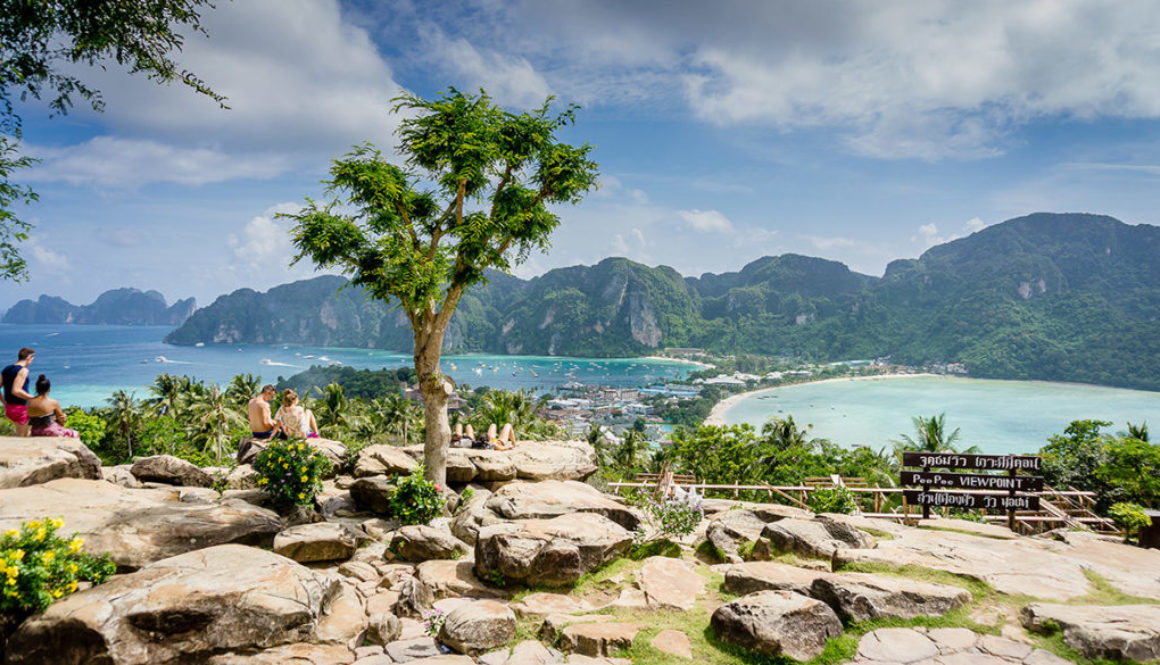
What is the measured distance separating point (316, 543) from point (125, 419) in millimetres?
42697

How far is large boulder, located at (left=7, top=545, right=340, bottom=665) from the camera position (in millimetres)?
5129

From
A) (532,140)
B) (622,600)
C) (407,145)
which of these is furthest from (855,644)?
(407,145)

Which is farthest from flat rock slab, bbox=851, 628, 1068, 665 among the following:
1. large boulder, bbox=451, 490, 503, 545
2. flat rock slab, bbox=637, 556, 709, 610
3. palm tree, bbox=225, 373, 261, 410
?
palm tree, bbox=225, 373, 261, 410

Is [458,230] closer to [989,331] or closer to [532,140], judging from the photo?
[532,140]

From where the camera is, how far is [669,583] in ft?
24.8

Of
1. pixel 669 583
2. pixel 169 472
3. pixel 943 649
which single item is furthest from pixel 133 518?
pixel 943 649

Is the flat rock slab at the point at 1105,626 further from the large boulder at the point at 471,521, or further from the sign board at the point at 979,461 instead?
the large boulder at the point at 471,521

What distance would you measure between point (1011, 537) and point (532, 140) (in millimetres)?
12377

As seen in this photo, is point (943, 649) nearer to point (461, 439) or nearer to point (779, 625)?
point (779, 625)

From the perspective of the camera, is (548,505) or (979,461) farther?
(979,461)

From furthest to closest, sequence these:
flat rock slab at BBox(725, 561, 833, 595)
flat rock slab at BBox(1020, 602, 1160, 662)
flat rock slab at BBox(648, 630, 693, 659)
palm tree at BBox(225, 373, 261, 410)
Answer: palm tree at BBox(225, 373, 261, 410), flat rock slab at BBox(725, 561, 833, 595), flat rock slab at BBox(648, 630, 693, 659), flat rock slab at BBox(1020, 602, 1160, 662)

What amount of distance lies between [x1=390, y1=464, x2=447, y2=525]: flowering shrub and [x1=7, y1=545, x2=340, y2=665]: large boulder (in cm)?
334

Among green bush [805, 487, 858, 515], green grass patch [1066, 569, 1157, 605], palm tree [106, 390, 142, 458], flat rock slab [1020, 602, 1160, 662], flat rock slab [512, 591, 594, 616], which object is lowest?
palm tree [106, 390, 142, 458]

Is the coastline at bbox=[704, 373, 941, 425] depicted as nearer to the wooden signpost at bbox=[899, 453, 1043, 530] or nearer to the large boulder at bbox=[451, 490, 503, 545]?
the wooden signpost at bbox=[899, 453, 1043, 530]
